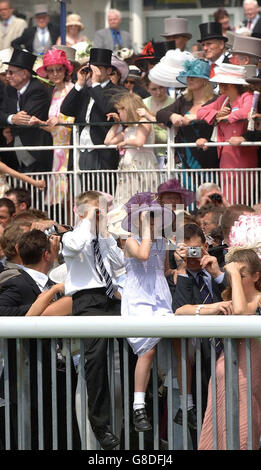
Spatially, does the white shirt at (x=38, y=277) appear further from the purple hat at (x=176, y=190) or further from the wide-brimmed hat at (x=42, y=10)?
the wide-brimmed hat at (x=42, y=10)

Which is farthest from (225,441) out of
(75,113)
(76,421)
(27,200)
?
(75,113)

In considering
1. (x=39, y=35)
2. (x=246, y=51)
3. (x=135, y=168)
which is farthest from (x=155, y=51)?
(x=39, y=35)

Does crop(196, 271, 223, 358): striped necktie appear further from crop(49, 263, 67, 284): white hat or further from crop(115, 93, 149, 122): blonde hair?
crop(115, 93, 149, 122): blonde hair

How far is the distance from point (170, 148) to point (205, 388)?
5489 millimetres

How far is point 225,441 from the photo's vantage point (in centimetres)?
501

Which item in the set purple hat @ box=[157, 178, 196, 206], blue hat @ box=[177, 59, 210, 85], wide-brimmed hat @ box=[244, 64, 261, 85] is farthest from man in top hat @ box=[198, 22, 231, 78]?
purple hat @ box=[157, 178, 196, 206]

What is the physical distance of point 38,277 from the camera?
23.7 feet

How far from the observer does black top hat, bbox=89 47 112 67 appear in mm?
10961

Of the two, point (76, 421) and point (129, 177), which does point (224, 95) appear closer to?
point (129, 177)

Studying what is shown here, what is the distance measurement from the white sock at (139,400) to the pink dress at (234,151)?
16.1 ft

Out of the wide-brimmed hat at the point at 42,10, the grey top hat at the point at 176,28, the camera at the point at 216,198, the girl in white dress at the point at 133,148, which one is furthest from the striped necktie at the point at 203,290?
the wide-brimmed hat at the point at 42,10

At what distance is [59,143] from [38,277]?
413 cm

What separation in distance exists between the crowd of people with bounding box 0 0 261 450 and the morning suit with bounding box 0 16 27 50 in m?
4.76

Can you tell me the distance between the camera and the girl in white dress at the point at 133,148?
34.4ft
